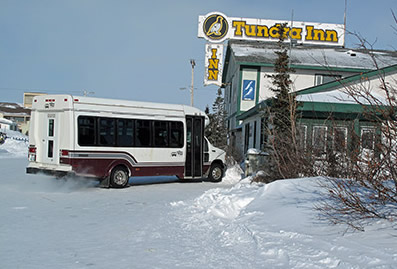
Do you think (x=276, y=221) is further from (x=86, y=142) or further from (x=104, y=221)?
(x=86, y=142)

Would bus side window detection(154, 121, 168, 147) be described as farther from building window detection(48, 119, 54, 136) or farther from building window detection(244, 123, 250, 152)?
building window detection(244, 123, 250, 152)

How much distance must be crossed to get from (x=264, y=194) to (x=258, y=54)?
21.2 m

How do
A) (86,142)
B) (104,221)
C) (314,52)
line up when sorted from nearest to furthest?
(104,221) → (86,142) → (314,52)

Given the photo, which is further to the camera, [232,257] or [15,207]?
[15,207]

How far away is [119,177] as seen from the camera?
13602 mm

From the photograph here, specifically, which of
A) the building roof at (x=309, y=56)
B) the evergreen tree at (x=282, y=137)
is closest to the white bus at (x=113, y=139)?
the evergreen tree at (x=282, y=137)

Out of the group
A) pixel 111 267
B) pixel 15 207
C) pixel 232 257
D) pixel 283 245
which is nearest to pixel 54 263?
pixel 111 267

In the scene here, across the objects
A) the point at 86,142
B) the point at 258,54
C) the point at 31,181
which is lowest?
the point at 31,181

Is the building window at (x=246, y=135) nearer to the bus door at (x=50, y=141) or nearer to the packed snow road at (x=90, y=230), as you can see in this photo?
the packed snow road at (x=90, y=230)

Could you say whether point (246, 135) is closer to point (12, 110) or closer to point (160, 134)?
point (160, 134)

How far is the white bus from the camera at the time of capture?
12.5m

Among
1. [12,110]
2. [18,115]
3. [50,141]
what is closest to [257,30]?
[50,141]

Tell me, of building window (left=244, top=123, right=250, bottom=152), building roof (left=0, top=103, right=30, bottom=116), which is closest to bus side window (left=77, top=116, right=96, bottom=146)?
building window (left=244, top=123, right=250, bottom=152)

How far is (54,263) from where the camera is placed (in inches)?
209
